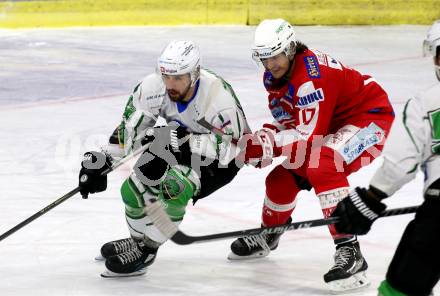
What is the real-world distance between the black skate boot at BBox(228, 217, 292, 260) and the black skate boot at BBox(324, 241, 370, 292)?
48 cm

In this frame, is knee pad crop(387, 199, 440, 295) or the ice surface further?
the ice surface

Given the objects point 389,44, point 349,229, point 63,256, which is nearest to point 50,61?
point 389,44

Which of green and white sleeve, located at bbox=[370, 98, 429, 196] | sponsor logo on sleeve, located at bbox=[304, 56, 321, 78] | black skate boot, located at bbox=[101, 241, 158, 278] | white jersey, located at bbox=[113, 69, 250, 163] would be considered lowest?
black skate boot, located at bbox=[101, 241, 158, 278]

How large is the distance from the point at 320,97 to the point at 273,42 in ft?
0.93

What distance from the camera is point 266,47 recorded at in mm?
3871

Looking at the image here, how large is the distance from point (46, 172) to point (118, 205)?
82 cm

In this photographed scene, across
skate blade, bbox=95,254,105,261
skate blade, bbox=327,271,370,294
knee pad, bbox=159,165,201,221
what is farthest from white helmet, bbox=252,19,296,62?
skate blade, bbox=95,254,105,261

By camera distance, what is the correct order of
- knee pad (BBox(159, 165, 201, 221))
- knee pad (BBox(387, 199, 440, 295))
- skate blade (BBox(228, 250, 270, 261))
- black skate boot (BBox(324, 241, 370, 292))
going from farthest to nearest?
skate blade (BBox(228, 250, 270, 261)) < knee pad (BBox(159, 165, 201, 221)) < black skate boot (BBox(324, 241, 370, 292)) < knee pad (BBox(387, 199, 440, 295))

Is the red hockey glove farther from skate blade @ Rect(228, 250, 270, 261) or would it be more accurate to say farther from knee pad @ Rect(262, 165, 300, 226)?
skate blade @ Rect(228, 250, 270, 261)

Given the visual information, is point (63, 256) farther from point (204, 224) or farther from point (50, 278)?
point (204, 224)

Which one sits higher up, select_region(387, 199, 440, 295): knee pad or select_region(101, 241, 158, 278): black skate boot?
select_region(387, 199, 440, 295): knee pad

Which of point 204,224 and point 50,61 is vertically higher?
point 204,224

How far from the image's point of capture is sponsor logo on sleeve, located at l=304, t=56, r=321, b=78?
3.85 m

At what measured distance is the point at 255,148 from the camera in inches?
156
